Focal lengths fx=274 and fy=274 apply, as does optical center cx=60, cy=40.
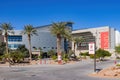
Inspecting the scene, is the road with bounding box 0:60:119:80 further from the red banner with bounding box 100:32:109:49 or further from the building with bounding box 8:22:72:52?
the red banner with bounding box 100:32:109:49

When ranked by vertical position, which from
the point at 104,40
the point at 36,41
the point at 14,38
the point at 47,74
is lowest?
the point at 47,74

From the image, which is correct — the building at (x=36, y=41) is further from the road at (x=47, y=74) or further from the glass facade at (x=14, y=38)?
the road at (x=47, y=74)

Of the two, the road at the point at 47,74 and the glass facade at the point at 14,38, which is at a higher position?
the glass facade at the point at 14,38

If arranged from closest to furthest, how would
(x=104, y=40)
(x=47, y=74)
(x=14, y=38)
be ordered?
(x=47, y=74), (x=14, y=38), (x=104, y=40)

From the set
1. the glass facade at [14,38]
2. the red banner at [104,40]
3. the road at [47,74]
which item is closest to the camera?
the road at [47,74]

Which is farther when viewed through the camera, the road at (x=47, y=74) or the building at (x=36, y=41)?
the building at (x=36, y=41)

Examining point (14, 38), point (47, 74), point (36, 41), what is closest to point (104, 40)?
point (36, 41)

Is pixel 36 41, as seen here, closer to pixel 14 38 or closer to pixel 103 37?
pixel 14 38

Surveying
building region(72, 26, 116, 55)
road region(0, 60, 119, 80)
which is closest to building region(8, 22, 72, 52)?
building region(72, 26, 116, 55)

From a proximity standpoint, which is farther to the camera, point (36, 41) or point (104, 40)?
point (104, 40)

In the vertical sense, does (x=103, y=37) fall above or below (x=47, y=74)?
above

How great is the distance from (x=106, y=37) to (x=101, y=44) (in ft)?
18.6

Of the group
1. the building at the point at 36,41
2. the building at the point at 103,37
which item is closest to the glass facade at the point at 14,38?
the building at the point at 36,41

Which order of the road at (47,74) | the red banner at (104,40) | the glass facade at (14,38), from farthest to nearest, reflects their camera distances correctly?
the red banner at (104,40) → the glass facade at (14,38) → the road at (47,74)
